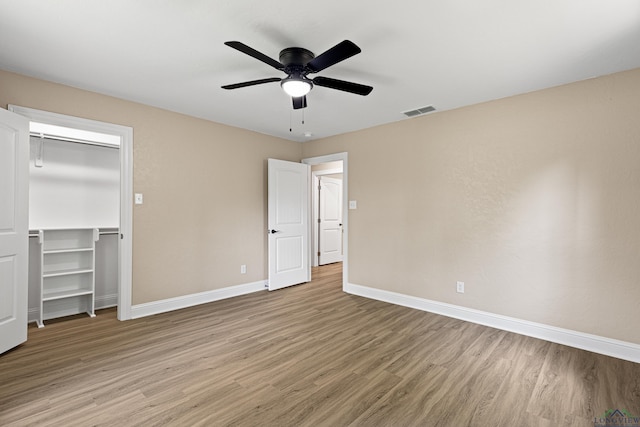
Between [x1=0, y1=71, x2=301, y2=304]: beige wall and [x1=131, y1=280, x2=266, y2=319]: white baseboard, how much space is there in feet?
0.23

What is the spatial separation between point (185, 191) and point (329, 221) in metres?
3.86

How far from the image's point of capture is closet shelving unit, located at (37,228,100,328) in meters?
3.54

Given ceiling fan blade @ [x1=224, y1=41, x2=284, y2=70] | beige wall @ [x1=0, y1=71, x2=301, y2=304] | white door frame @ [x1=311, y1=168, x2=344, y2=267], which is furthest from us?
white door frame @ [x1=311, y1=168, x2=344, y2=267]

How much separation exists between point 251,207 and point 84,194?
2.15m

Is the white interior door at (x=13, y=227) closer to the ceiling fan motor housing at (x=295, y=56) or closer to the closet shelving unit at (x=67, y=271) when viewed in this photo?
the closet shelving unit at (x=67, y=271)

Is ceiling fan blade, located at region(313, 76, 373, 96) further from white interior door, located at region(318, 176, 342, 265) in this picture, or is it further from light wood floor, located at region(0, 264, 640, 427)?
white interior door, located at region(318, 176, 342, 265)

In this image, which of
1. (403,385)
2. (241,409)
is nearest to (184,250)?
(241,409)

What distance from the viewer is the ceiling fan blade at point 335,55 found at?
1818mm

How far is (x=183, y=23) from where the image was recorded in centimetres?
207

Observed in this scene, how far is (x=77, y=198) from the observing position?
3.86 m
